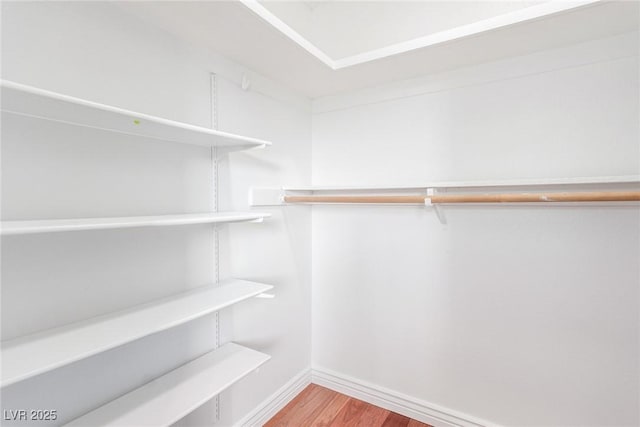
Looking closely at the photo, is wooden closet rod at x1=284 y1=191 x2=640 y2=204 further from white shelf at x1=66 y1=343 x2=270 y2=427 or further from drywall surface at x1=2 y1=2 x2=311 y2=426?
white shelf at x1=66 y1=343 x2=270 y2=427

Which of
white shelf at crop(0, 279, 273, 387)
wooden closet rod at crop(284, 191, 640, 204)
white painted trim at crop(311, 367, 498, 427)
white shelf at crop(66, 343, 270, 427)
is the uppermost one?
wooden closet rod at crop(284, 191, 640, 204)

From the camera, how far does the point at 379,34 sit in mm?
2029

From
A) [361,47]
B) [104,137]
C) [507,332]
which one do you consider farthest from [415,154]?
[104,137]

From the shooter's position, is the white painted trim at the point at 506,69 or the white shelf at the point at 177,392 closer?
the white shelf at the point at 177,392

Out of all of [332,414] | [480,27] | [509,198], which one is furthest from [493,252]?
[332,414]

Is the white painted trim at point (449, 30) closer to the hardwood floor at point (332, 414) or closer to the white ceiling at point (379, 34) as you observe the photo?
the white ceiling at point (379, 34)

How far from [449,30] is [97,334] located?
1743mm

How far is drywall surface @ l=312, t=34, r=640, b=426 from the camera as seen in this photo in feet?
4.50

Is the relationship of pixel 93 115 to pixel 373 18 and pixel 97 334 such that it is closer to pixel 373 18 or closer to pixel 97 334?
pixel 97 334

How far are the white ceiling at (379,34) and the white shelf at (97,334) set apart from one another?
1104 millimetres

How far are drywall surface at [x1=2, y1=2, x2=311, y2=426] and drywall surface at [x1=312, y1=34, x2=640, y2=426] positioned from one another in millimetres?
655

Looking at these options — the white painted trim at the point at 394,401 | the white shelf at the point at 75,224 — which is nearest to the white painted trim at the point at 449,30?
the white shelf at the point at 75,224

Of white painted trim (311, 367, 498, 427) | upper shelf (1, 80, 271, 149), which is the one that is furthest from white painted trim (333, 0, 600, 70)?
white painted trim (311, 367, 498, 427)

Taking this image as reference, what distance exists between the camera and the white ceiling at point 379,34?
116cm
